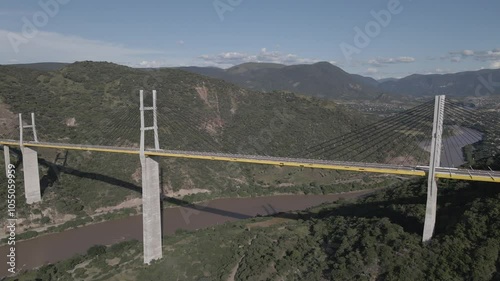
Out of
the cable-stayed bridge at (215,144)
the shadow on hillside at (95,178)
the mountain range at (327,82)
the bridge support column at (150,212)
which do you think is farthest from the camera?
the mountain range at (327,82)

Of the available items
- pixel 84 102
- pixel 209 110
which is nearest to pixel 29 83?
pixel 84 102

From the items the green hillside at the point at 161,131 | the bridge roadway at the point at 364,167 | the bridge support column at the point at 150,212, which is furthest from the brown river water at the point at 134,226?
the bridge roadway at the point at 364,167

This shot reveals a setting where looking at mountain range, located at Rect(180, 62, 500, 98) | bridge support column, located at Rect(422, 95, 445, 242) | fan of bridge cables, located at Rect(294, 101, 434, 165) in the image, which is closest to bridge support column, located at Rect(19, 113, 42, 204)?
fan of bridge cables, located at Rect(294, 101, 434, 165)

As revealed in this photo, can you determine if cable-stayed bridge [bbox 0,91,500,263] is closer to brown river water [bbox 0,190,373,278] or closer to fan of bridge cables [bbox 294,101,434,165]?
fan of bridge cables [bbox 294,101,434,165]

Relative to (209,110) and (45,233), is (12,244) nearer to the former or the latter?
(45,233)

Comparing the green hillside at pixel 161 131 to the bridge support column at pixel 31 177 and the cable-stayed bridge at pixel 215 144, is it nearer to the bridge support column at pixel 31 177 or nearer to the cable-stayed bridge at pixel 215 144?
the cable-stayed bridge at pixel 215 144

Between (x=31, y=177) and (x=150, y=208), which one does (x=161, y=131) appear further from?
(x=150, y=208)

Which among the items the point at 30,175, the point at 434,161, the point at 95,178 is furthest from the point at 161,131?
the point at 434,161
